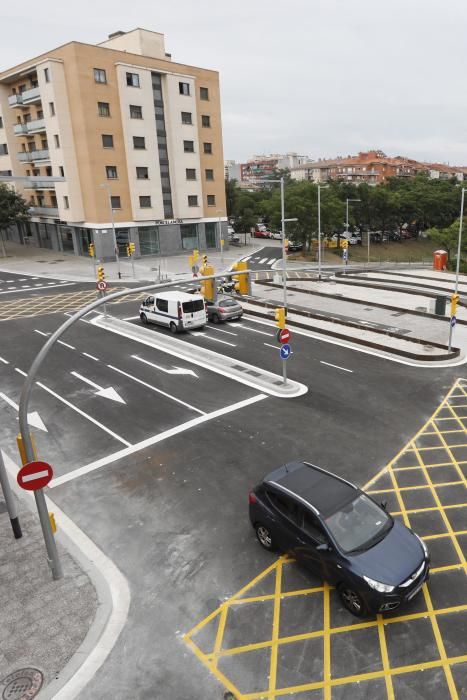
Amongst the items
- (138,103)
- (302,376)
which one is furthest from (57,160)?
(302,376)

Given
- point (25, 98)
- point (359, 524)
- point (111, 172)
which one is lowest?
point (359, 524)

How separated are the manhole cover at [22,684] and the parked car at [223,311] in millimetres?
22281

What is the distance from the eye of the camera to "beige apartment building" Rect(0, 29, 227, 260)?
5122 centimetres

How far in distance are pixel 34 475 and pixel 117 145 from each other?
5149 centimetres

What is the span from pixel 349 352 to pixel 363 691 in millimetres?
17466

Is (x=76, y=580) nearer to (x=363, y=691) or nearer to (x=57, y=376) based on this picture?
(x=363, y=691)

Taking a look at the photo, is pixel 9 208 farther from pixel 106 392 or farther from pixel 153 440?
pixel 153 440

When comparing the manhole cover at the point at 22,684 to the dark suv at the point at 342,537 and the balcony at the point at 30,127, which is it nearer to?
the dark suv at the point at 342,537

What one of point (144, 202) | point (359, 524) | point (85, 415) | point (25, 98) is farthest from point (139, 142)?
point (359, 524)

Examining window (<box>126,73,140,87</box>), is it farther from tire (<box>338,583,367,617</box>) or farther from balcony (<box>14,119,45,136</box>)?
tire (<box>338,583,367,617</box>)

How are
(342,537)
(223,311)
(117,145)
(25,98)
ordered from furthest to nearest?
(25,98), (117,145), (223,311), (342,537)

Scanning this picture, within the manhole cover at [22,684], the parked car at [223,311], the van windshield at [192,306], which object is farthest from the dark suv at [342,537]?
the parked car at [223,311]

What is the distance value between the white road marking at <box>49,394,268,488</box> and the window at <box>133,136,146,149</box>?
148ft

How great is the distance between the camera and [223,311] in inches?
1128
